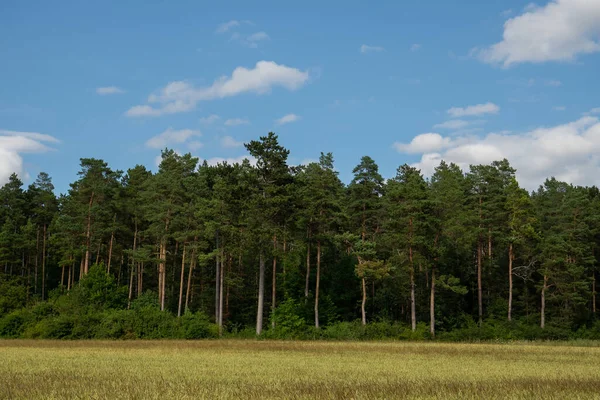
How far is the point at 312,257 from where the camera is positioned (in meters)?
62.6

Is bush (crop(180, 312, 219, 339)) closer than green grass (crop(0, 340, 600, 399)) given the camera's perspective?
No

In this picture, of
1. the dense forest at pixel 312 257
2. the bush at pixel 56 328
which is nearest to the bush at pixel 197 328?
the dense forest at pixel 312 257

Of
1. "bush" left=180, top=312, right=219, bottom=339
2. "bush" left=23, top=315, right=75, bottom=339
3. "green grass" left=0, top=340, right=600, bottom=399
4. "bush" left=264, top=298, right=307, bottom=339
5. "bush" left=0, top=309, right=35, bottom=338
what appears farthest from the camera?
"bush" left=0, top=309, right=35, bottom=338

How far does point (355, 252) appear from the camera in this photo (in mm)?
56156

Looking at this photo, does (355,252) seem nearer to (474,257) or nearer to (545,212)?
(474,257)

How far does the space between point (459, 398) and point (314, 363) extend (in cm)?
1398

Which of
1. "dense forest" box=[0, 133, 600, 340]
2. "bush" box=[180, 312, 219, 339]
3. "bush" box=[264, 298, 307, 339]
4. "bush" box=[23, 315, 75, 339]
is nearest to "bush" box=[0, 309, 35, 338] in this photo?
"dense forest" box=[0, 133, 600, 340]

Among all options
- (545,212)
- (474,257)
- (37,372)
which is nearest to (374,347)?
(37,372)

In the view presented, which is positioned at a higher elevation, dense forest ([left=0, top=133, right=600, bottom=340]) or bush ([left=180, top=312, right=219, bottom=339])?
dense forest ([left=0, top=133, right=600, bottom=340])

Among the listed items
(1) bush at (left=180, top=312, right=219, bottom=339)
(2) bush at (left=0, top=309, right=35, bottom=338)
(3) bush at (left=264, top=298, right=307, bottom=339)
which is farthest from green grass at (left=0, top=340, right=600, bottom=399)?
(2) bush at (left=0, top=309, right=35, bottom=338)

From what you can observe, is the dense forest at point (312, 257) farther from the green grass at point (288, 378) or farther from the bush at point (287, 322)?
the green grass at point (288, 378)

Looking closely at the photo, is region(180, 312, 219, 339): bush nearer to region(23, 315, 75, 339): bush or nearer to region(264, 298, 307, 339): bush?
region(264, 298, 307, 339): bush

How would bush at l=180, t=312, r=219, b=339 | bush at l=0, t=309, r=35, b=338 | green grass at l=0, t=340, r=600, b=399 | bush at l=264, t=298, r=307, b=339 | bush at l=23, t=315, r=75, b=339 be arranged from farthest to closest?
1. bush at l=0, t=309, r=35, b=338
2. bush at l=264, t=298, r=307, b=339
3. bush at l=23, t=315, r=75, b=339
4. bush at l=180, t=312, r=219, b=339
5. green grass at l=0, t=340, r=600, b=399

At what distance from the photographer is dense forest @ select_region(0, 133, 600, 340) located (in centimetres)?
5212
